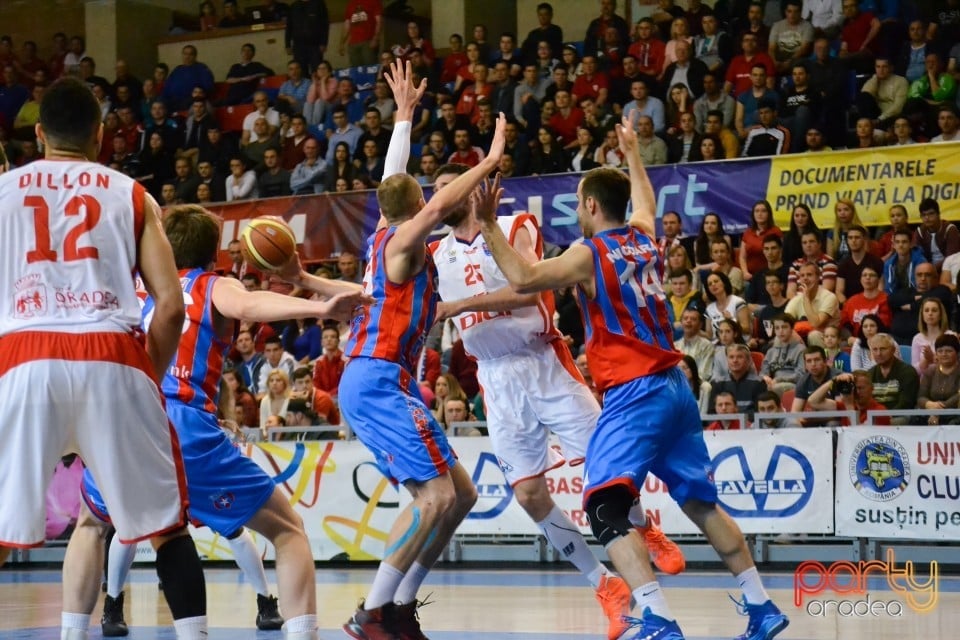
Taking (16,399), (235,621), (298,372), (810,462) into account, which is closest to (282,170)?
(298,372)

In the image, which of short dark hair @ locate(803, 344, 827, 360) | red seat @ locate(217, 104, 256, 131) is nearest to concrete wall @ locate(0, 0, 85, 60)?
red seat @ locate(217, 104, 256, 131)

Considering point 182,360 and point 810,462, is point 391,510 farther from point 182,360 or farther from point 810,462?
point 182,360

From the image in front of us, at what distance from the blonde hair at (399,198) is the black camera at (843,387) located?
19.6 feet

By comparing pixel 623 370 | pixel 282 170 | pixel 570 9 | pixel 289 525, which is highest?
pixel 570 9

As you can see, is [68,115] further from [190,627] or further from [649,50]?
[649,50]

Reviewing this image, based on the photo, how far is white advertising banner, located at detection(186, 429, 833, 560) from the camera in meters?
11.4

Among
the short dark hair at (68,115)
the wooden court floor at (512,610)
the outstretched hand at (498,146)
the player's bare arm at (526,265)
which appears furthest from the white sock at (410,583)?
the short dark hair at (68,115)

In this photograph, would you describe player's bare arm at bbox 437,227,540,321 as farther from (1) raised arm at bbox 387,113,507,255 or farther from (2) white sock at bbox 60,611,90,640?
(2) white sock at bbox 60,611,90,640

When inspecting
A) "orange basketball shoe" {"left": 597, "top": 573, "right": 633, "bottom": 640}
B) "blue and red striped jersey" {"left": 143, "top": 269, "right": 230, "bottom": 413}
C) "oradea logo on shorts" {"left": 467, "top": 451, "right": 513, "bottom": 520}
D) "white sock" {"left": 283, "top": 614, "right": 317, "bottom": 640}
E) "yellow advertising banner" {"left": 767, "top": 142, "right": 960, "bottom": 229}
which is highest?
"yellow advertising banner" {"left": 767, "top": 142, "right": 960, "bottom": 229}

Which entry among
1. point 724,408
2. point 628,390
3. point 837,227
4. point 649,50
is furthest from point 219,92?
point 628,390

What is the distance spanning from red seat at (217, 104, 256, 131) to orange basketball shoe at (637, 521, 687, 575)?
16199mm

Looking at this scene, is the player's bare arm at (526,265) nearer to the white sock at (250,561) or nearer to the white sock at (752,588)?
the white sock at (752,588)

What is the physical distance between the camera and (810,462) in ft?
37.2

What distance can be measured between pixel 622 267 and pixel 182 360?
7.21 feet
